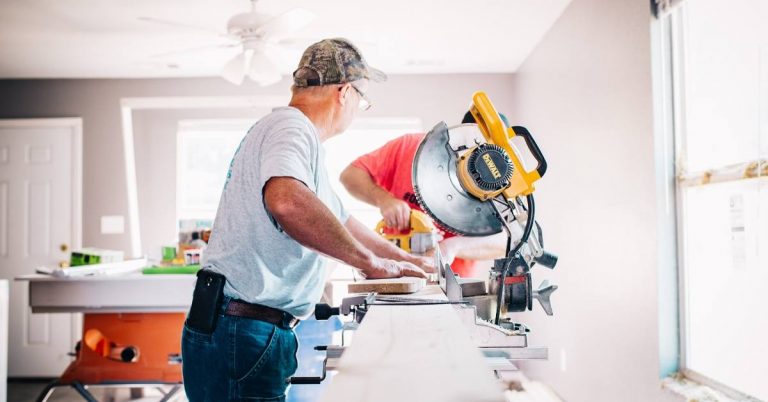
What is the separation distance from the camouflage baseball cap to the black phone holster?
1.64 feet

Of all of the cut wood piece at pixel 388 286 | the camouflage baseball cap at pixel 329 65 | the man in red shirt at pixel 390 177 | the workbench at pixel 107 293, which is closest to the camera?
the cut wood piece at pixel 388 286

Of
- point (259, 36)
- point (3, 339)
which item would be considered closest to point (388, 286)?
point (259, 36)

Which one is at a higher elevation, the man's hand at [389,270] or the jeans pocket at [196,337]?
the man's hand at [389,270]

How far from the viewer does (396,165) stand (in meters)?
2.39

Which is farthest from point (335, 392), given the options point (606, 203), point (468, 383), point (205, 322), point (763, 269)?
point (606, 203)

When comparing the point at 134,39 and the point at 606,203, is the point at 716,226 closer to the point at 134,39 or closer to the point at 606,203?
the point at 606,203

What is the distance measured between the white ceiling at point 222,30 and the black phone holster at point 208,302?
2.39 metres

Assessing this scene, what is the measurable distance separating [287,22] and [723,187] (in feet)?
6.81

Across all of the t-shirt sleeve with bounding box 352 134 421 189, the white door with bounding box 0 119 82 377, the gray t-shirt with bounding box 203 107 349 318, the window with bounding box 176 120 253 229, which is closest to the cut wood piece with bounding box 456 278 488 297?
the gray t-shirt with bounding box 203 107 349 318

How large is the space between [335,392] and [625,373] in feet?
8.61

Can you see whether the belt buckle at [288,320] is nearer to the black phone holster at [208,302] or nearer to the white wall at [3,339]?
the black phone holster at [208,302]

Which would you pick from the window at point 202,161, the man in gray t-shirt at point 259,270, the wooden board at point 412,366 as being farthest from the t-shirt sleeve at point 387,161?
the window at point 202,161

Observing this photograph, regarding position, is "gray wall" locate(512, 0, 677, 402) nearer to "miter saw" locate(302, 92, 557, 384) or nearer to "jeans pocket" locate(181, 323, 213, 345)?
"miter saw" locate(302, 92, 557, 384)

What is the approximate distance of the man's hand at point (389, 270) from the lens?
1290 millimetres
